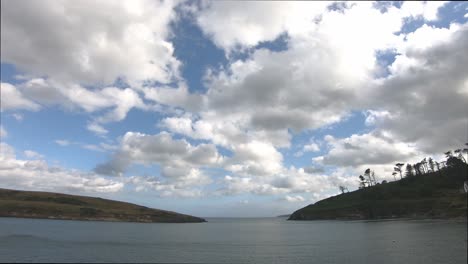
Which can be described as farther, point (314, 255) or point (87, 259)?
point (314, 255)

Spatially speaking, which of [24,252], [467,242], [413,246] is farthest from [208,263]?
[467,242]

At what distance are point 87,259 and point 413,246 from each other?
87347mm

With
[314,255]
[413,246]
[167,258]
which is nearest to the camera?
[167,258]

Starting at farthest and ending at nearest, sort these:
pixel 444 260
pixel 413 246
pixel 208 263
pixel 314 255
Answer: pixel 413 246, pixel 314 255, pixel 208 263, pixel 444 260

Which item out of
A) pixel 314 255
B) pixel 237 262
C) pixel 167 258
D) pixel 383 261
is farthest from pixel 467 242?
pixel 167 258

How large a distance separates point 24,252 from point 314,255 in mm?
73158

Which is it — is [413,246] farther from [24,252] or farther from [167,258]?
[24,252]

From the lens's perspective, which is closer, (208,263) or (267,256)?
(208,263)

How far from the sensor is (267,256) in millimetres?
93438

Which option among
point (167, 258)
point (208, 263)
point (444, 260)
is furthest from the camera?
point (167, 258)

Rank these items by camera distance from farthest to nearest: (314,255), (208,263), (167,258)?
1. (314,255)
2. (167,258)
3. (208,263)

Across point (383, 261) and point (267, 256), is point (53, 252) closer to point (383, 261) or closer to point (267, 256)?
point (267, 256)

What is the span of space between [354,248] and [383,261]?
26594mm

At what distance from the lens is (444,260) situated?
74.1 metres
